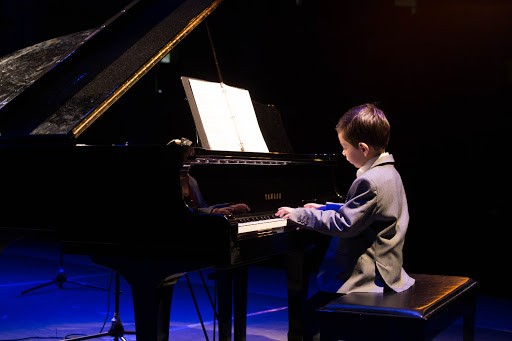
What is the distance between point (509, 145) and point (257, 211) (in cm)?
312

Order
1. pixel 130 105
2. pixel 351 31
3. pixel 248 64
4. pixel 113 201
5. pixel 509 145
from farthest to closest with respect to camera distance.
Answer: pixel 130 105, pixel 248 64, pixel 351 31, pixel 509 145, pixel 113 201

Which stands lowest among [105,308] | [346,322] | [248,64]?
[105,308]

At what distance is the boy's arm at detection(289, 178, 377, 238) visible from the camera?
7.87 ft

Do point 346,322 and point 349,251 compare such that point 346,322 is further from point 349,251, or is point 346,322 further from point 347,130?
point 347,130

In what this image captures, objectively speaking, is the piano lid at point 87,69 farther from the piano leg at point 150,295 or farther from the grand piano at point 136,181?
the piano leg at point 150,295

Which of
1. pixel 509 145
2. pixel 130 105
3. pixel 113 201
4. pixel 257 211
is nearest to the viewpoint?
pixel 113 201

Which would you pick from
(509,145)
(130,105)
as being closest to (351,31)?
(509,145)

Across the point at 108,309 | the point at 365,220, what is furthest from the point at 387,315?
the point at 108,309

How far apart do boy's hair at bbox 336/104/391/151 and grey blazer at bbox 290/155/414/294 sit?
0.09m

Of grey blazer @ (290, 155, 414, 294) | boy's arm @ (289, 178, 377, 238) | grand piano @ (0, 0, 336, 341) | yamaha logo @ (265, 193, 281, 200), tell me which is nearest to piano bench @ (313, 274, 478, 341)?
grey blazer @ (290, 155, 414, 294)

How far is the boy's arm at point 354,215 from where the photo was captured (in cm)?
240

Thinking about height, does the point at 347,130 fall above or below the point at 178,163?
above

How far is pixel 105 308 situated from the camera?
17.1 feet

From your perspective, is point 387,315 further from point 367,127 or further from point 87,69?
point 87,69
